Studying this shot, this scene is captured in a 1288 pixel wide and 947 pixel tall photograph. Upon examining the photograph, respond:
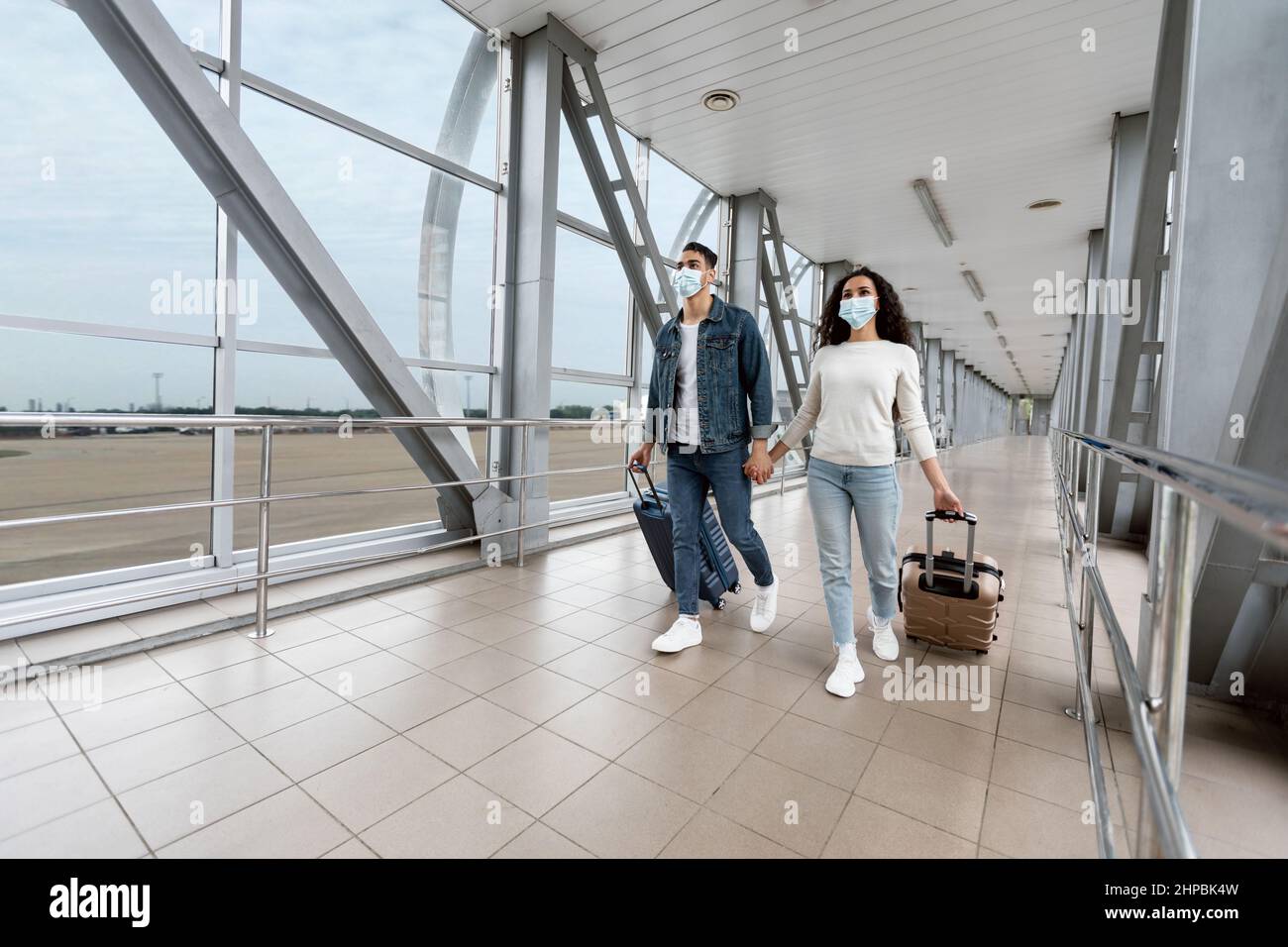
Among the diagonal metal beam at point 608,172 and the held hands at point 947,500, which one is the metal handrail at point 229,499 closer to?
the diagonal metal beam at point 608,172

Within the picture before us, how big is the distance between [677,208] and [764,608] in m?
5.37

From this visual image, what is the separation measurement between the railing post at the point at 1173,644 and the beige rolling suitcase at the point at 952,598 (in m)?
1.54

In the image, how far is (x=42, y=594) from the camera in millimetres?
2588

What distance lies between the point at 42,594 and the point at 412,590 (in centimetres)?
148

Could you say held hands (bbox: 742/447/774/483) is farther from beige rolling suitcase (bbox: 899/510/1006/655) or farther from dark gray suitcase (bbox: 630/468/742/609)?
beige rolling suitcase (bbox: 899/510/1006/655)

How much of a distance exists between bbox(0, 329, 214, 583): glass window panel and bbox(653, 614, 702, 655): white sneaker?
90.3 inches

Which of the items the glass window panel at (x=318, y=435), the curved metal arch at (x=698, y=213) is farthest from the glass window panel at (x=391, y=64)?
the curved metal arch at (x=698, y=213)

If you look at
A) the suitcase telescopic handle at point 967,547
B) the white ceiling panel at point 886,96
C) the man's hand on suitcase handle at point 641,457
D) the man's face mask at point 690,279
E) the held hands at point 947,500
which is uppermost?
the white ceiling panel at point 886,96

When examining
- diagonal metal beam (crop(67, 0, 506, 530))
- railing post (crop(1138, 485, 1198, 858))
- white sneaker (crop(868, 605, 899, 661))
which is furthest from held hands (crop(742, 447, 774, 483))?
diagonal metal beam (crop(67, 0, 506, 530))

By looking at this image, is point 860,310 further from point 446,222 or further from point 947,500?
point 446,222

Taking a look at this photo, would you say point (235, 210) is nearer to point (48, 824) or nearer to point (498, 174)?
point (498, 174)

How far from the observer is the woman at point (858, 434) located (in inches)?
84.3

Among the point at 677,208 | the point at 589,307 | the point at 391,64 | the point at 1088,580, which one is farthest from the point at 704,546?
the point at 677,208

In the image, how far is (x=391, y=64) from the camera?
3893 millimetres
